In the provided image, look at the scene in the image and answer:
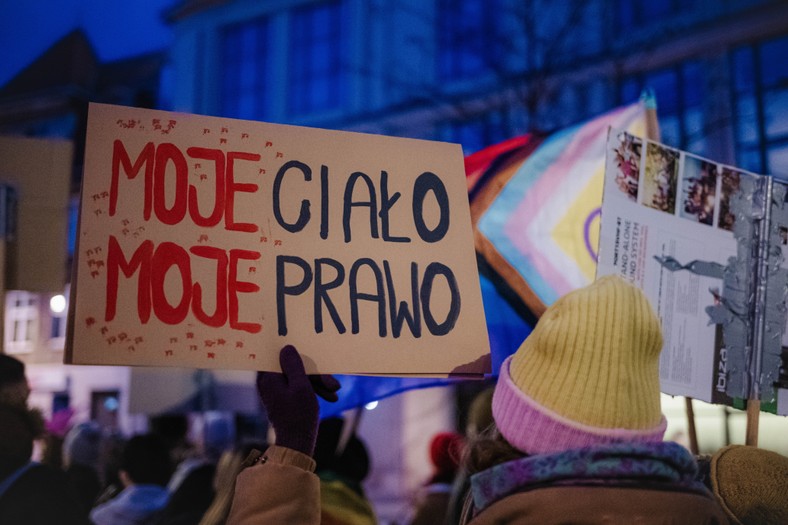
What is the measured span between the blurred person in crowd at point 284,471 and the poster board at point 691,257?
117cm

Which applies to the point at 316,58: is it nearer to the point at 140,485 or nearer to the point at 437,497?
the point at 140,485

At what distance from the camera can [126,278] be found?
198cm

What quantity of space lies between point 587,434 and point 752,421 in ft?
4.64

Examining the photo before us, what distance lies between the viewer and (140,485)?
4422 mm

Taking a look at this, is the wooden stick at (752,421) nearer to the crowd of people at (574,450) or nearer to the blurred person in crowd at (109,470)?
the crowd of people at (574,450)

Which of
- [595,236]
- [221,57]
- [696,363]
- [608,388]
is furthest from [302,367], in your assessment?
[221,57]

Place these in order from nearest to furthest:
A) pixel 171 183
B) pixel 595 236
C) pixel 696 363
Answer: pixel 171 183 → pixel 696 363 → pixel 595 236

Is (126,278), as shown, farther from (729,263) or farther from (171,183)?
(729,263)

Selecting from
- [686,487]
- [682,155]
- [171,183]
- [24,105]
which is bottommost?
[686,487]

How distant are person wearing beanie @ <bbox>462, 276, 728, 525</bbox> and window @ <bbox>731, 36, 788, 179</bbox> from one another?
13145 mm

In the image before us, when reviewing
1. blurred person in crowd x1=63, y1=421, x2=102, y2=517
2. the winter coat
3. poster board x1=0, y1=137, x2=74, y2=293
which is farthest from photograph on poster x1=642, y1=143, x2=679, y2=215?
blurred person in crowd x1=63, y1=421, x2=102, y2=517

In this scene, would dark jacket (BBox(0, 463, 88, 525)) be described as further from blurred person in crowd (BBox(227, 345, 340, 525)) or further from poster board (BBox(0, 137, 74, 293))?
blurred person in crowd (BBox(227, 345, 340, 525))

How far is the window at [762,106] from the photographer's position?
13.4m

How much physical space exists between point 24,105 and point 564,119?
1839 centimetres
